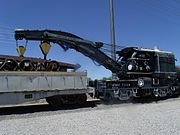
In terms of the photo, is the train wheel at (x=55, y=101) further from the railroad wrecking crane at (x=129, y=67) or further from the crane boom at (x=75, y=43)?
the crane boom at (x=75, y=43)

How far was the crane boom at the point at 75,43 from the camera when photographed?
14.9 m

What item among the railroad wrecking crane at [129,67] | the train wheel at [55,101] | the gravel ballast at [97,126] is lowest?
the gravel ballast at [97,126]

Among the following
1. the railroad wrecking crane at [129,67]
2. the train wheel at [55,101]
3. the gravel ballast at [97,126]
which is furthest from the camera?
the railroad wrecking crane at [129,67]

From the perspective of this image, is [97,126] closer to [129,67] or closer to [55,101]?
[55,101]

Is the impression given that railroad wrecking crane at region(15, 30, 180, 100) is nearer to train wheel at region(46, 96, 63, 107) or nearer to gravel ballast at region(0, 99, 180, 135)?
train wheel at region(46, 96, 63, 107)

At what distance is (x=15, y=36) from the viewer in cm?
1452

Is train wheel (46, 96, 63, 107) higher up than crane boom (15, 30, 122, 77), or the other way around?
crane boom (15, 30, 122, 77)

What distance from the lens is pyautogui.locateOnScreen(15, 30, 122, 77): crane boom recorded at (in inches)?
585

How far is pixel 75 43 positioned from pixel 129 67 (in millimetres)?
4529

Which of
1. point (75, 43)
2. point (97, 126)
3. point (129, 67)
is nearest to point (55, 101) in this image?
point (75, 43)

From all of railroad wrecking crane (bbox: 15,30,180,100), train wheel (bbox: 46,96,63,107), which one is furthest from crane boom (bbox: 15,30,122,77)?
train wheel (bbox: 46,96,63,107)

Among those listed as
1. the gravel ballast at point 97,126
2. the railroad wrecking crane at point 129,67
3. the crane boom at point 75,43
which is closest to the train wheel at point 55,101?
the railroad wrecking crane at point 129,67

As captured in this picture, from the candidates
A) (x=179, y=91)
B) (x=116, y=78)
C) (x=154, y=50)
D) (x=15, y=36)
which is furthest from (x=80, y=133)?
(x=179, y=91)

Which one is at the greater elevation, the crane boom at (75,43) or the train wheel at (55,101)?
the crane boom at (75,43)
